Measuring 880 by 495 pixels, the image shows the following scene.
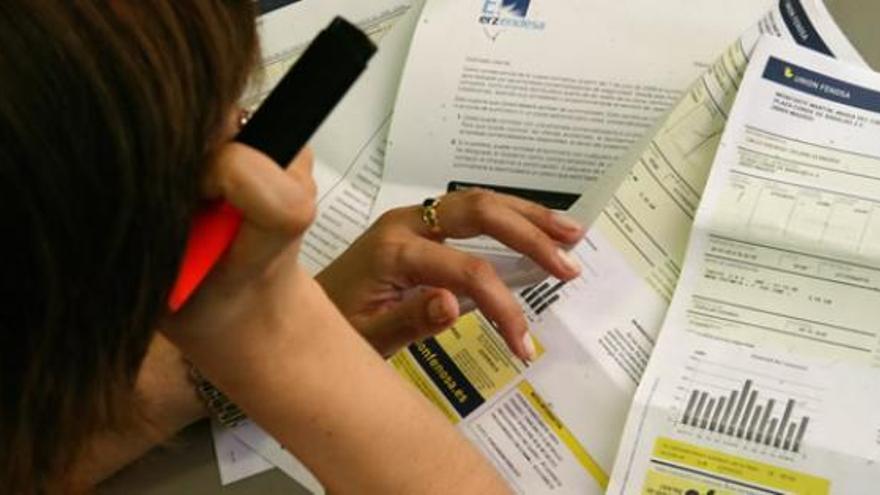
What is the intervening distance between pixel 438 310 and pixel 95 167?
10.6 inches

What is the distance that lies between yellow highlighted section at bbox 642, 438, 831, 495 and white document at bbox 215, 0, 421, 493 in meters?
0.24

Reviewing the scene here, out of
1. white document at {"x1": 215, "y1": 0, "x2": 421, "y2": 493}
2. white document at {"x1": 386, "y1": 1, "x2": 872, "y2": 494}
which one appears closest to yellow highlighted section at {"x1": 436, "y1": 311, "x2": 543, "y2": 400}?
white document at {"x1": 386, "y1": 1, "x2": 872, "y2": 494}

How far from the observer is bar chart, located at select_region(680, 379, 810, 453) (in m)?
0.57

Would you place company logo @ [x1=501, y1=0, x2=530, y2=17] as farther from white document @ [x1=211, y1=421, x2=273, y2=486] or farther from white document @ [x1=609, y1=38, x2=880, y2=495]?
white document @ [x1=211, y1=421, x2=273, y2=486]

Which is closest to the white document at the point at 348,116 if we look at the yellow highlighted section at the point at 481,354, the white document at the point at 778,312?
the yellow highlighted section at the point at 481,354

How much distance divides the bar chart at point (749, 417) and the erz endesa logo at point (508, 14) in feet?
0.89

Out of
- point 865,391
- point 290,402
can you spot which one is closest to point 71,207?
point 290,402

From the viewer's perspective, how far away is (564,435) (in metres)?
0.59

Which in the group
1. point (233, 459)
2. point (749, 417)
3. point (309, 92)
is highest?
point (309, 92)

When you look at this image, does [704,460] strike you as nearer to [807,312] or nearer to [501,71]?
[807,312]

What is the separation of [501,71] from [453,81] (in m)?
0.03

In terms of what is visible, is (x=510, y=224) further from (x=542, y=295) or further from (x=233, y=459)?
(x=233, y=459)

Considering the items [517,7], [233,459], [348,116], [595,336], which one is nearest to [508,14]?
[517,7]

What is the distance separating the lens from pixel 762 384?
0.58 meters
